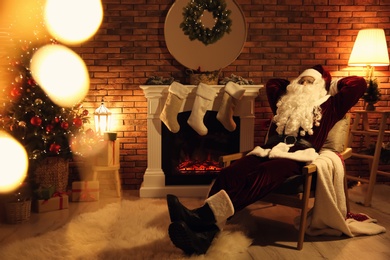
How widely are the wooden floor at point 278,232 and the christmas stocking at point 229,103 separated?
83 centimetres

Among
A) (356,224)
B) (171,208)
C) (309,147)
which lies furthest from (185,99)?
(356,224)

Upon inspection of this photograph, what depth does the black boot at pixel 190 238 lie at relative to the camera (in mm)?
2291

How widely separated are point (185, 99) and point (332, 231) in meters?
1.90

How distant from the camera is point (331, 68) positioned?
4258 millimetres

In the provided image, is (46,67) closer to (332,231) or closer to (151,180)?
(151,180)

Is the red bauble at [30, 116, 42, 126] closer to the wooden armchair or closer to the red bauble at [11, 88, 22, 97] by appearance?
the red bauble at [11, 88, 22, 97]

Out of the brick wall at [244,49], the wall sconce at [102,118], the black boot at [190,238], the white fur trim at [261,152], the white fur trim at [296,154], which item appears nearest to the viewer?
the black boot at [190,238]

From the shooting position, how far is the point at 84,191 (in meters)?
3.74

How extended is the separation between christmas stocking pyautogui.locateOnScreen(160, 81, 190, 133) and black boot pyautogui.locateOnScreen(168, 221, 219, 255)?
4.84 ft

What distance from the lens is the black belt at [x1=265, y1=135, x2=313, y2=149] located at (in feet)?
10.1

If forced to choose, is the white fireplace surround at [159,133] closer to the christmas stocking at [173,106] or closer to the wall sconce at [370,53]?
the christmas stocking at [173,106]

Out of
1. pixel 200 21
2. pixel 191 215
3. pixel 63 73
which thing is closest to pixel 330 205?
pixel 191 215

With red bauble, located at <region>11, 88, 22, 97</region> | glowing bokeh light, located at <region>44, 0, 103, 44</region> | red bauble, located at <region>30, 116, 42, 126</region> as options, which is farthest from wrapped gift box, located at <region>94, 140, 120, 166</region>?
glowing bokeh light, located at <region>44, 0, 103, 44</region>

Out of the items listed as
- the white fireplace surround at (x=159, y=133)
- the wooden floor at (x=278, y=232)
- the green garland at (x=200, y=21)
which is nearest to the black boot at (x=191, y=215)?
the wooden floor at (x=278, y=232)
